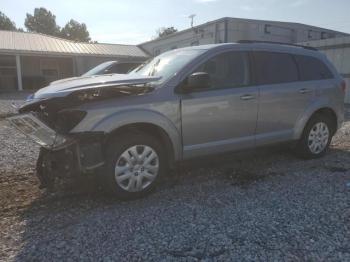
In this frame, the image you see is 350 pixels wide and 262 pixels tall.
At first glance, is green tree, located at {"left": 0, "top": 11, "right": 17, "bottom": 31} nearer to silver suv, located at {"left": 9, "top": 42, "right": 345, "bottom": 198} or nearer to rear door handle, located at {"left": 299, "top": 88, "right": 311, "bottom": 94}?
silver suv, located at {"left": 9, "top": 42, "right": 345, "bottom": 198}

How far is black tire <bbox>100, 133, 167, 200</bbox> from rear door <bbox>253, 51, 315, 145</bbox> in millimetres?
1809

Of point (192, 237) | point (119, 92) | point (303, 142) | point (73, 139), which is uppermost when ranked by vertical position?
point (119, 92)

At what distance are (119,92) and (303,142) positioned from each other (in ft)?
11.2

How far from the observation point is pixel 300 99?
530cm

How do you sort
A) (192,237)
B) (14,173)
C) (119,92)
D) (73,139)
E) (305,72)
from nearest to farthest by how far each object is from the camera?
(192,237), (73,139), (119,92), (14,173), (305,72)

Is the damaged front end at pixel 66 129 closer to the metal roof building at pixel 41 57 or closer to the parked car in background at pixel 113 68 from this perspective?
the parked car in background at pixel 113 68

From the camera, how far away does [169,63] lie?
15.4 feet

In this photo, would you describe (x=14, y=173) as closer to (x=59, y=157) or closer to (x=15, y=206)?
(x=15, y=206)

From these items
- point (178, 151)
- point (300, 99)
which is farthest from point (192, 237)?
point (300, 99)

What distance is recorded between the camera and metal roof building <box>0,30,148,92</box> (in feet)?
75.8

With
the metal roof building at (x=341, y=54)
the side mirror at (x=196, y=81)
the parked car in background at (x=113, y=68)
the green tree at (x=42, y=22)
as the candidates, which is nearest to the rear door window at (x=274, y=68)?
A: the side mirror at (x=196, y=81)

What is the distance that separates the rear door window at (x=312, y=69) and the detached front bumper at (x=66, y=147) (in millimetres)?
3611

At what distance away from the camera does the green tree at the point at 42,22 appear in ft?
258

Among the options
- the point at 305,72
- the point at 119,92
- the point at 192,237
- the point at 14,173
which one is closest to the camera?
the point at 192,237
